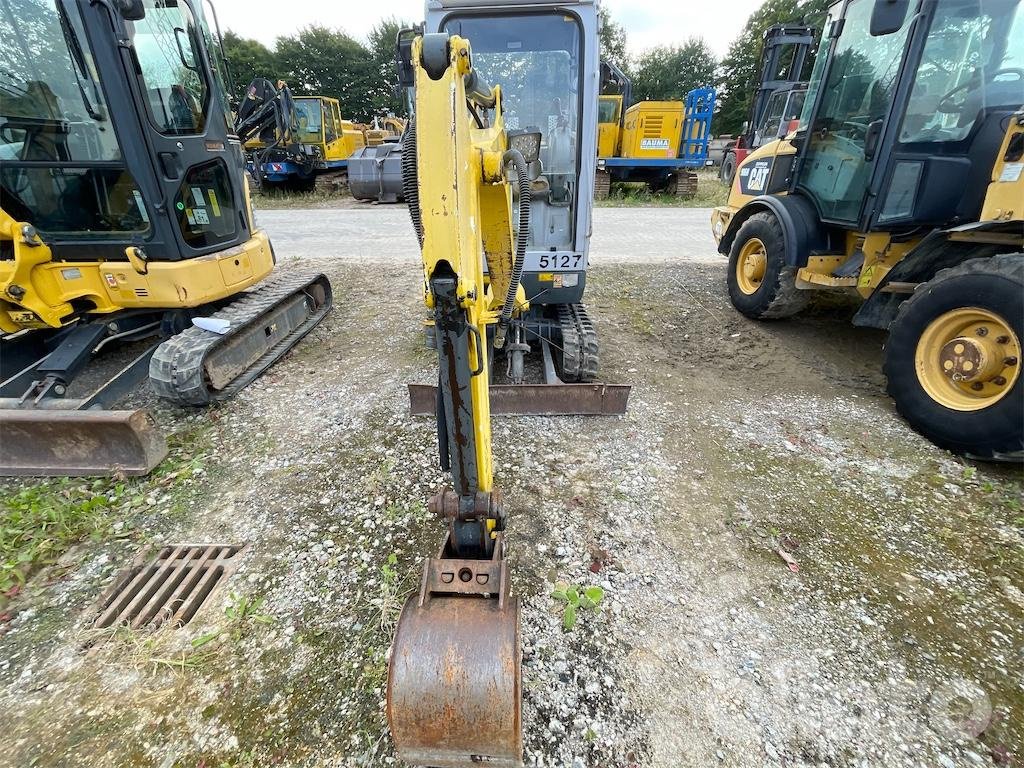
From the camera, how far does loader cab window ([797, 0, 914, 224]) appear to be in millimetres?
3969

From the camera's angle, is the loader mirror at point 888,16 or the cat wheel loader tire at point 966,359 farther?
the loader mirror at point 888,16

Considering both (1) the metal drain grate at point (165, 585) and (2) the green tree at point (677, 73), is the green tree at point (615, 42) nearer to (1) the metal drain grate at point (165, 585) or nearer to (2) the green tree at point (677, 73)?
(2) the green tree at point (677, 73)

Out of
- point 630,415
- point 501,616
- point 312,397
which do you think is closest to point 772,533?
point 630,415

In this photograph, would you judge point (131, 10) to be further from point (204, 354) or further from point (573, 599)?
point (573, 599)

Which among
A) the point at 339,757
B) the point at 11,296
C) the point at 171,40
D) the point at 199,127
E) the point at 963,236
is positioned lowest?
the point at 339,757

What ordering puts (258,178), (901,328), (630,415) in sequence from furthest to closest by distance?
(258,178) < (630,415) < (901,328)

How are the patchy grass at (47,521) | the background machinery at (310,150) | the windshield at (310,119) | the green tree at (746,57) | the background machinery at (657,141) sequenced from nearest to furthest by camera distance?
the patchy grass at (47,521) < the background machinery at (657,141) < the background machinery at (310,150) < the windshield at (310,119) < the green tree at (746,57)

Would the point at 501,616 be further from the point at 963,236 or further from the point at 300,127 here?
the point at 300,127

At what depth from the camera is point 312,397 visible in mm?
4023

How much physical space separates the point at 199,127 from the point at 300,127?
1386 cm

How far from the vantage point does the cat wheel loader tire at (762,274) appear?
493cm

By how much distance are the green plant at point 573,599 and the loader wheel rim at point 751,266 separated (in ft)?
14.0

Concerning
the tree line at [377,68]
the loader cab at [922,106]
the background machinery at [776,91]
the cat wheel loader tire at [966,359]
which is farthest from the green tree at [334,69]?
the cat wheel loader tire at [966,359]

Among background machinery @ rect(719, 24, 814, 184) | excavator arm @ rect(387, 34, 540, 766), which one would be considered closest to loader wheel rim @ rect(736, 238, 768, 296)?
background machinery @ rect(719, 24, 814, 184)
